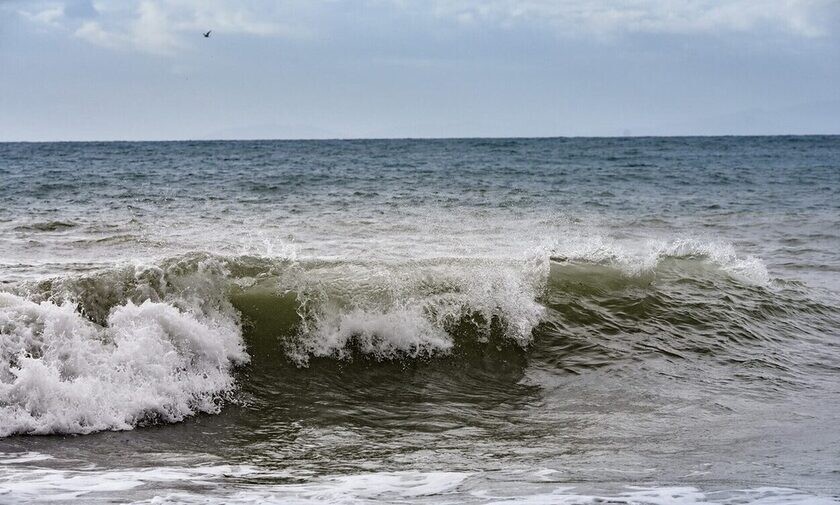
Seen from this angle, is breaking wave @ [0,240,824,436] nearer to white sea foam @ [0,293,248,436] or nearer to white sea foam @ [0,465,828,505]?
white sea foam @ [0,293,248,436]

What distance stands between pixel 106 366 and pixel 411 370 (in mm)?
2692

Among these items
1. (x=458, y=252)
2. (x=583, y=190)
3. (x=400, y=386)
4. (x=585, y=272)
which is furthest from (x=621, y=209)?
(x=400, y=386)

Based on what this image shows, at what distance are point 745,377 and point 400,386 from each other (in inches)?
127

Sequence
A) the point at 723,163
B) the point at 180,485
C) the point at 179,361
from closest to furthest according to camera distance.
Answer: the point at 180,485 < the point at 179,361 < the point at 723,163

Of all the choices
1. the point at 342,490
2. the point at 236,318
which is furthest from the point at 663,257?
the point at 342,490

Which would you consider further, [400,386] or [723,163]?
[723,163]

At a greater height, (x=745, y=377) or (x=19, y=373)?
(x=19, y=373)

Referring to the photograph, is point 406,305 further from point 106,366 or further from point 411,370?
point 106,366

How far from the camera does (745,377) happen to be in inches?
302

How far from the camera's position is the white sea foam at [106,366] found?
5.73 metres

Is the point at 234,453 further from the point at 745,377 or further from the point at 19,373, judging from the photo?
the point at 745,377

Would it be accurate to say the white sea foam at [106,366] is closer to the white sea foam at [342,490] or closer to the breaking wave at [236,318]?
the breaking wave at [236,318]

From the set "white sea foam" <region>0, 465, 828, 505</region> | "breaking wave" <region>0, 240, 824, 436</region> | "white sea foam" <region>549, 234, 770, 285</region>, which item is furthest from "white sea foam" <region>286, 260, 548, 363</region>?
"white sea foam" <region>0, 465, 828, 505</region>

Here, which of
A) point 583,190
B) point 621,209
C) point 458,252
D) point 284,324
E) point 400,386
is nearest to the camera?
point 400,386
